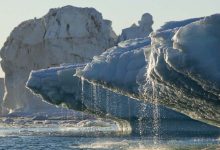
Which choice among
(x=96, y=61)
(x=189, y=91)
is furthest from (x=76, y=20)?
(x=189, y=91)

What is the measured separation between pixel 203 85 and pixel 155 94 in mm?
7356

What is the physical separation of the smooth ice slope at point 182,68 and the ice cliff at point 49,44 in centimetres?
7762

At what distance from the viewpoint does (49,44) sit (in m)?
105

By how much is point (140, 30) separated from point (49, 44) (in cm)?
1579

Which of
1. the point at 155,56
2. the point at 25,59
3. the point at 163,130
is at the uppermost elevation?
the point at 25,59

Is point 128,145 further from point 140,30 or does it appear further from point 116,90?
point 140,30

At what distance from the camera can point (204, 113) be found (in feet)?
81.4

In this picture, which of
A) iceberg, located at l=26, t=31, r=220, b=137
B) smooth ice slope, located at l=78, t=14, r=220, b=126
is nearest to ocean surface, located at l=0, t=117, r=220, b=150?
iceberg, located at l=26, t=31, r=220, b=137

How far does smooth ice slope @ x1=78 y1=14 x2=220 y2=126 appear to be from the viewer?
54.8 feet

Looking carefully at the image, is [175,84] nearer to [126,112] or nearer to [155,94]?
[155,94]

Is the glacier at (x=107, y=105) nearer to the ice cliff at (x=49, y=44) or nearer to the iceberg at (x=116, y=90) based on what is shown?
the iceberg at (x=116, y=90)

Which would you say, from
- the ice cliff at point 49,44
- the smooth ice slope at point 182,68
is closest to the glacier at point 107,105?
the smooth ice slope at point 182,68

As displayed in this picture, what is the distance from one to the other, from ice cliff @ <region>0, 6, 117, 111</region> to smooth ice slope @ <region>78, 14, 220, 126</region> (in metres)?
77.6

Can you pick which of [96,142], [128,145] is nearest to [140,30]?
[96,142]
